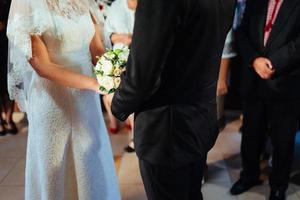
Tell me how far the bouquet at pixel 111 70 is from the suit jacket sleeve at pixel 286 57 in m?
0.95

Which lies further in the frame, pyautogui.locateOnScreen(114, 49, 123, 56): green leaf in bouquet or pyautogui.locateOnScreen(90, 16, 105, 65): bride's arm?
pyautogui.locateOnScreen(90, 16, 105, 65): bride's arm

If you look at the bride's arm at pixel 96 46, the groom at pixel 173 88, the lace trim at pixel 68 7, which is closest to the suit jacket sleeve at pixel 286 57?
the groom at pixel 173 88

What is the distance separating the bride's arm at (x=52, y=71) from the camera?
1.53 m

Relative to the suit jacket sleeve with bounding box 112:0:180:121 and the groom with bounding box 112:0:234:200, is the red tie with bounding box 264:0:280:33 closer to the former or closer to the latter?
the groom with bounding box 112:0:234:200

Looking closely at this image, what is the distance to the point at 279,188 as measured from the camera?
7.48 ft

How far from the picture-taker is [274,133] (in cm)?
220

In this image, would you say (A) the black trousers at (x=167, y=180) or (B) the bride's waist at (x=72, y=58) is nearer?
(A) the black trousers at (x=167, y=180)

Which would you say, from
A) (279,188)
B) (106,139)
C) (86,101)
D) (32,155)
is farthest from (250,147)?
(32,155)

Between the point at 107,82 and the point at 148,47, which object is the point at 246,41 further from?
the point at 148,47

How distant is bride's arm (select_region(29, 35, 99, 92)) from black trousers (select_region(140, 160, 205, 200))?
18.1 inches

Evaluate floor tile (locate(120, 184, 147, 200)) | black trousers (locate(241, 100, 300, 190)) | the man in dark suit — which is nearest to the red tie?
the man in dark suit

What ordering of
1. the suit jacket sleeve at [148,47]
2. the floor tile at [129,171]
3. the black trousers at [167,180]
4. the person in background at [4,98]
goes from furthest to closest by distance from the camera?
the person in background at [4,98]
the floor tile at [129,171]
the black trousers at [167,180]
the suit jacket sleeve at [148,47]

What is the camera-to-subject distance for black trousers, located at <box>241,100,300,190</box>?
2137 mm

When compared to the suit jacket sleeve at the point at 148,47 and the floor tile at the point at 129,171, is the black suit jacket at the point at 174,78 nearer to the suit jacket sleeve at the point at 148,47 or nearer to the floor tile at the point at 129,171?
the suit jacket sleeve at the point at 148,47
